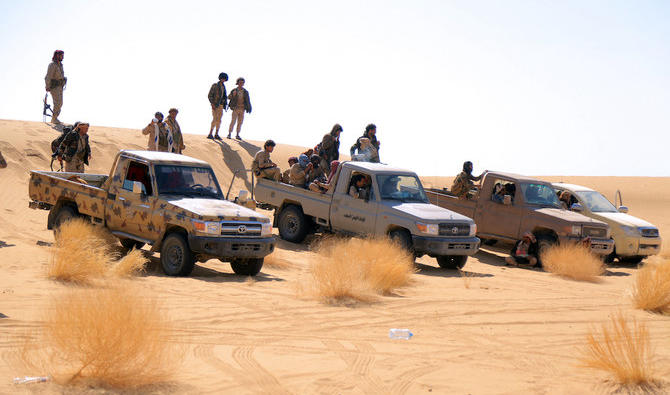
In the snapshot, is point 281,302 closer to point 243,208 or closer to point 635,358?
point 243,208

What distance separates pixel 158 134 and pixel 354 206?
639 cm

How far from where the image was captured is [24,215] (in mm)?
18422

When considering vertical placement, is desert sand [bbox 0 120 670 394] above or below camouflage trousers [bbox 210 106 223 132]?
below

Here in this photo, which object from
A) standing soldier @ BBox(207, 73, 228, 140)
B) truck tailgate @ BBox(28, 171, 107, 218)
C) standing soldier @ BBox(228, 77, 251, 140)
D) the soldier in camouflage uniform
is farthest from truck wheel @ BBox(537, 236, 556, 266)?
standing soldier @ BBox(228, 77, 251, 140)

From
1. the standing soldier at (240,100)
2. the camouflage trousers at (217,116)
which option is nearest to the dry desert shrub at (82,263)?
the standing soldier at (240,100)

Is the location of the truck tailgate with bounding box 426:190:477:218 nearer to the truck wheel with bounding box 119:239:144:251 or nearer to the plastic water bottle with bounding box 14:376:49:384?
the truck wheel with bounding box 119:239:144:251

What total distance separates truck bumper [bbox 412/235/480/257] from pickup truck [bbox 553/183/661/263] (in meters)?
4.50

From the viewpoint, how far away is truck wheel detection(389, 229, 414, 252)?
47.3 ft

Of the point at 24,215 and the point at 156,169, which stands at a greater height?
the point at 156,169

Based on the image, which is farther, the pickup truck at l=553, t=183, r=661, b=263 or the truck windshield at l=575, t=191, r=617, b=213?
the truck windshield at l=575, t=191, r=617, b=213

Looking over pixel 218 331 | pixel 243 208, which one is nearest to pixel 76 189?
pixel 243 208

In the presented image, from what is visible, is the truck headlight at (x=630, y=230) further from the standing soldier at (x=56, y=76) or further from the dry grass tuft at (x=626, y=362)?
the standing soldier at (x=56, y=76)

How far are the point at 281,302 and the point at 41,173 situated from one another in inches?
254

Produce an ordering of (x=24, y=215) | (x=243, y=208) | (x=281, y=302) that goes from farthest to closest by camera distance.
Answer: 1. (x=24, y=215)
2. (x=243, y=208)
3. (x=281, y=302)
